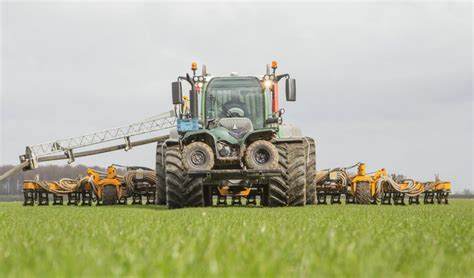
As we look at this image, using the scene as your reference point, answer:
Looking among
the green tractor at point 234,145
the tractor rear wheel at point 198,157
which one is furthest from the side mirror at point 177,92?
the tractor rear wheel at point 198,157

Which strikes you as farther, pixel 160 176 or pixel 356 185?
pixel 356 185

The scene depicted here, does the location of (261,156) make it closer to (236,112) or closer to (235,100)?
(236,112)

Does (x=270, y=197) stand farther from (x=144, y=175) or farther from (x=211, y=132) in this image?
(x=144, y=175)

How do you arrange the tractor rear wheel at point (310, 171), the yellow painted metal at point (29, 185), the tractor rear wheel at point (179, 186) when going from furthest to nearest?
the yellow painted metal at point (29, 185) < the tractor rear wheel at point (310, 171) < the tractor rear wheel at point (179, 186)

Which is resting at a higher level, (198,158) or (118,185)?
(198,158)

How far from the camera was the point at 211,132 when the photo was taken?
10.9m

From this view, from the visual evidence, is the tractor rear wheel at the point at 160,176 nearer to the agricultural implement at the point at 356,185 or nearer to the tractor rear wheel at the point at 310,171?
the tractor rear wheel at the point at 310,171

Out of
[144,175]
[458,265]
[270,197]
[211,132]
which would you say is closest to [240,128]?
[211,132]

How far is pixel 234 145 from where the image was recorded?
11000 mm

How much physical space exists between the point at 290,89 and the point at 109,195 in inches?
314

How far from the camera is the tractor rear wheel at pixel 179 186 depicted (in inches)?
421

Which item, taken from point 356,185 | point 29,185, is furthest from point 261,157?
point 29,185

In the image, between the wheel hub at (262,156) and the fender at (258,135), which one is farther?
the fender at (258,135)

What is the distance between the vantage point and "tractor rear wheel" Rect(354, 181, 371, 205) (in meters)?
17.3
